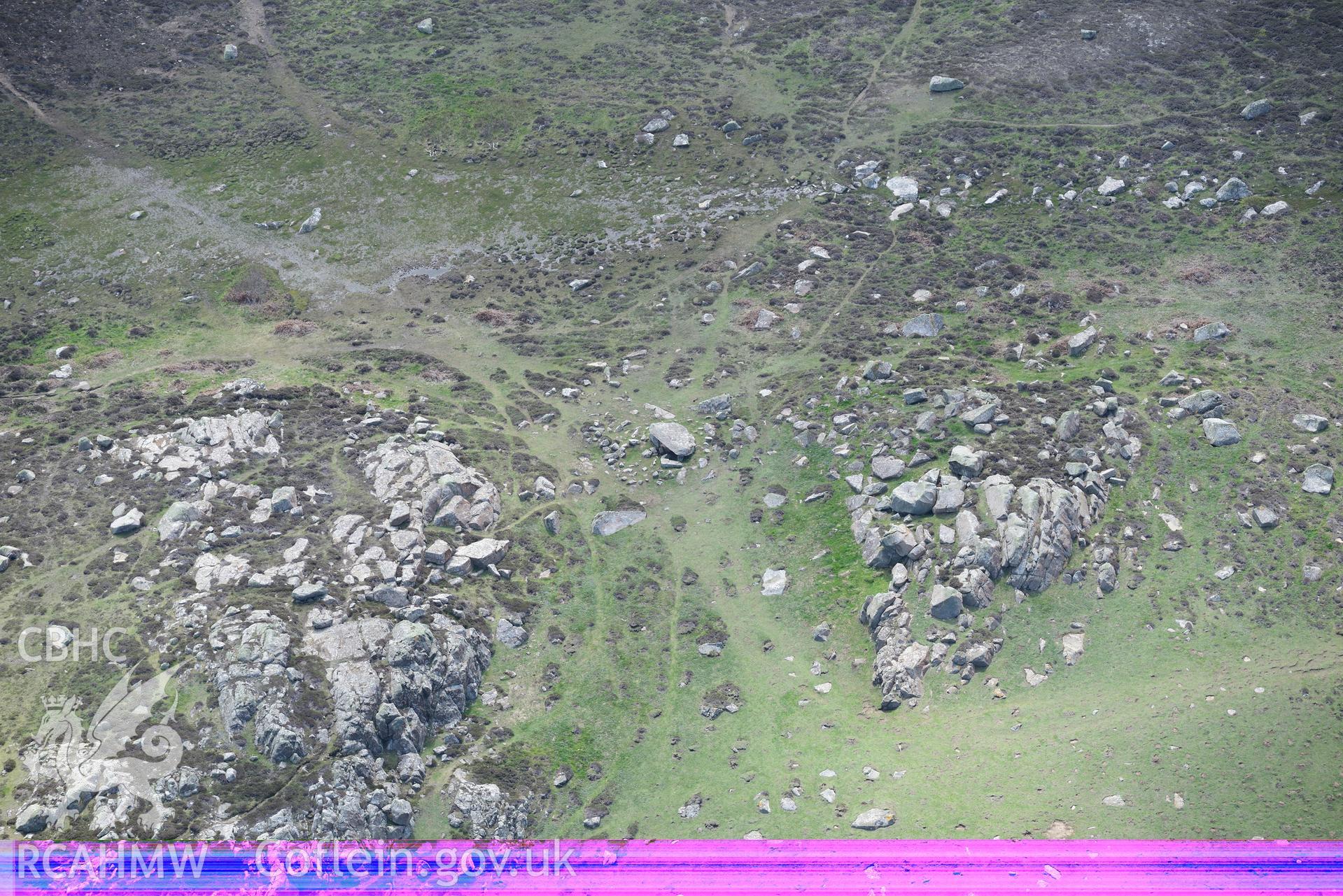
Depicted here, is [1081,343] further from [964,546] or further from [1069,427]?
[964,546]

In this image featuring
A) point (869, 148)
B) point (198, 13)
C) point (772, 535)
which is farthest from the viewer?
point (198, 13)

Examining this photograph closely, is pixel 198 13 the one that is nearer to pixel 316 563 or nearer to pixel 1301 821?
pixel 316 563

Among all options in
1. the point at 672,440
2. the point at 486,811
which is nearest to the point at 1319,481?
the point at 672,440

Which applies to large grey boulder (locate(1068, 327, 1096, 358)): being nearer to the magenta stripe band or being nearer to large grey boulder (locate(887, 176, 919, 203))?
large grey boulder (locate(887, 176, 919, 203))

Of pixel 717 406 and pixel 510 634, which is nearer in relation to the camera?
pixel 510 634

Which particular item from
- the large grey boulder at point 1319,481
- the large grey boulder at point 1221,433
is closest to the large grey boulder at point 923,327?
the large grey boulder at point 1221,433

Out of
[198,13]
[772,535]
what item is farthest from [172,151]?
[772,535]
